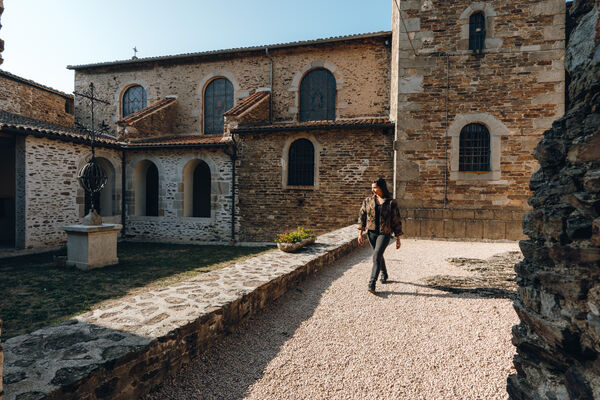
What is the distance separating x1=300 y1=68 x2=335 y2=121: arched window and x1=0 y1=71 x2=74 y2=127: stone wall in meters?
12.8

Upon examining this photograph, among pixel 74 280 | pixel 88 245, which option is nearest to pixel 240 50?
pixel 88 245

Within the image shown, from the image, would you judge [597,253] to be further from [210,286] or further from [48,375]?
[210,286]

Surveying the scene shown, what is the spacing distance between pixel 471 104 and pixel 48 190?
45.7 ft

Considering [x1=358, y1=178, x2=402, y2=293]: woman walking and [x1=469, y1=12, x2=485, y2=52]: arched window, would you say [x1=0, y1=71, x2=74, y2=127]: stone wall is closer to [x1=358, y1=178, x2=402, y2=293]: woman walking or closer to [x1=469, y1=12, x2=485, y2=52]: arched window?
[x1=358, y1=178, x2=402, y2=293]: woman walking

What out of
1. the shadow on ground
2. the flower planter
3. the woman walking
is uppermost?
the woman walking

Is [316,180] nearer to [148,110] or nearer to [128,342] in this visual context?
[148,110]

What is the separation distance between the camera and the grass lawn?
15.0 ft

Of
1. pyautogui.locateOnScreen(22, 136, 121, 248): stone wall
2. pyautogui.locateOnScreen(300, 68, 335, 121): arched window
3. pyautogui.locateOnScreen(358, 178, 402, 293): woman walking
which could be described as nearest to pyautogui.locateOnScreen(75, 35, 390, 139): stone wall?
pyautogui.locateOnScreen(300, 68, 335, 121): arched window

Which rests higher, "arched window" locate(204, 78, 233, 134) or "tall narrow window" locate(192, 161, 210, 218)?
"arched window" locate(204, 78, 233, 134)

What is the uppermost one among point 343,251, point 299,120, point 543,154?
point 299,120

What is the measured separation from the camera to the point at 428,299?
4219 millimetres

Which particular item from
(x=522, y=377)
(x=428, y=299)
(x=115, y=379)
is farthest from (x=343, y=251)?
(x=115, y=379)

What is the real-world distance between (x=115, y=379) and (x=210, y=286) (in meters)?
1.74

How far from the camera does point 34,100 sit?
48.3 ft
